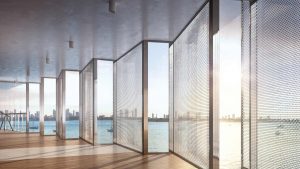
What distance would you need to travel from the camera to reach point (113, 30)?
712cm

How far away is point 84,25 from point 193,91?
2.48 meters

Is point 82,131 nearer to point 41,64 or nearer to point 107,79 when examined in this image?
point 107,79

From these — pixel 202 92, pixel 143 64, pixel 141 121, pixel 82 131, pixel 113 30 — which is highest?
pixel 113 30

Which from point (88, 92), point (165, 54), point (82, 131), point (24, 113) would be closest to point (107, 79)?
point (88, 92)

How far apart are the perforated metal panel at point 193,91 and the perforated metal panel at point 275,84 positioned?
3.09 feet

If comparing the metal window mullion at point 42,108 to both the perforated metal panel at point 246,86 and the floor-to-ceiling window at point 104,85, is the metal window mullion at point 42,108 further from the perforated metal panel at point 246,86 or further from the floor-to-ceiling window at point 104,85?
the perforated metal panel at point 246,86

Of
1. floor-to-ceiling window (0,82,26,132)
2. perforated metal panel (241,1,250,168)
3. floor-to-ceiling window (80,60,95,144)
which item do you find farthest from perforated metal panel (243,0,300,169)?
floor-to-ceiling window (0,82,26,132)

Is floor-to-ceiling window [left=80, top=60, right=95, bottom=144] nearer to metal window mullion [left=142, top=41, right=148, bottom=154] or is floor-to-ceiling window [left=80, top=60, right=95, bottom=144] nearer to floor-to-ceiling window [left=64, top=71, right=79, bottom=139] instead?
floor-to-ceiling window [left=64, top=71, right=79, bottom=139]

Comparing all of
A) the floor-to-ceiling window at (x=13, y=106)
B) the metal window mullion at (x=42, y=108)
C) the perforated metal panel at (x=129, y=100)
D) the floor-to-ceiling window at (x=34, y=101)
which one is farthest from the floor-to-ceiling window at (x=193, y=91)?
the floor-to-ceiling window at (x=13, y=106)

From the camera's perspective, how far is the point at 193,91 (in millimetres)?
6695

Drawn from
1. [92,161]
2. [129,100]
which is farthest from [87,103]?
[92,161]

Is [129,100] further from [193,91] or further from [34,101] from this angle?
[34,101]

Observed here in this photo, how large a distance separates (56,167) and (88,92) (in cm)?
631

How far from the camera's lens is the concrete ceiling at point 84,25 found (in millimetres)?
5574
